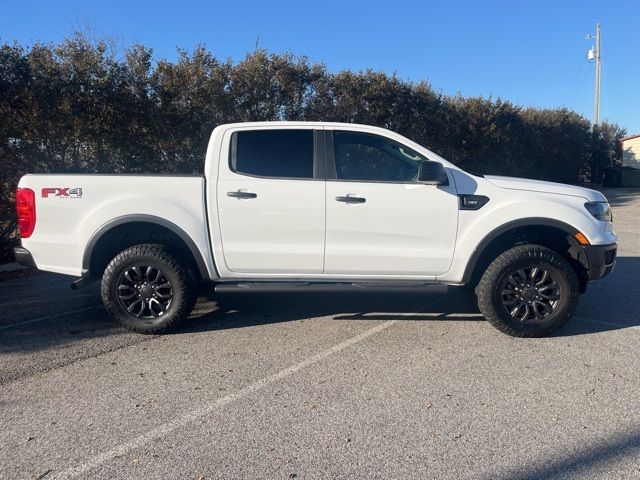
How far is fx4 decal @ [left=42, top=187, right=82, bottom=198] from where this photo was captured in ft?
16.3

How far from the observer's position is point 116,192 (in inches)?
197

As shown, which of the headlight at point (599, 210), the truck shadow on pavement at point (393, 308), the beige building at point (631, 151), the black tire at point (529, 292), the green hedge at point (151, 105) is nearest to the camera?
the black tire at point (529, 292)

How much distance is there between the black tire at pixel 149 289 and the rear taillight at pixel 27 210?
842 millimetres

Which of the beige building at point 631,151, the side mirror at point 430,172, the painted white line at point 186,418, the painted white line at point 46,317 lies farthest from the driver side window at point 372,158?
the beige building at point 631,151

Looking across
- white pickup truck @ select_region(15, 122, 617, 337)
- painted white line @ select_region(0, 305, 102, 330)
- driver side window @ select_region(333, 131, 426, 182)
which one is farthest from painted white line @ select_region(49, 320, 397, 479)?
painted white line @ select_region(0, 305, 102, 330)

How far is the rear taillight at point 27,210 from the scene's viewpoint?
499cm

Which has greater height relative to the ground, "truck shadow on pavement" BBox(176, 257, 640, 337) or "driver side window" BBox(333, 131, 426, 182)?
"driver side window" BBox(333, 131, 426, 182)

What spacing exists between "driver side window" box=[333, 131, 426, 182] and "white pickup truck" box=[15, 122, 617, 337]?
0.01 m

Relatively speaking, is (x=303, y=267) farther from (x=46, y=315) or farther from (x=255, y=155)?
(x=46, y=315)

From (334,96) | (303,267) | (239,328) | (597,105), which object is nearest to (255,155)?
(303,267)

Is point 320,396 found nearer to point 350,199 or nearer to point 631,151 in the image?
point 350,199

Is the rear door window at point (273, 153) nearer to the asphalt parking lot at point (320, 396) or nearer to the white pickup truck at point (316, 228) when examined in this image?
the white pickup truck at point (316, 228)

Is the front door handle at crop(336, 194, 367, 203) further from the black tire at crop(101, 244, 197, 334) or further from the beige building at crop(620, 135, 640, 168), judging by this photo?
the beige building at crop(620, 135, 640, 168)

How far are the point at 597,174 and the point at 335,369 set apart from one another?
3195 cm
